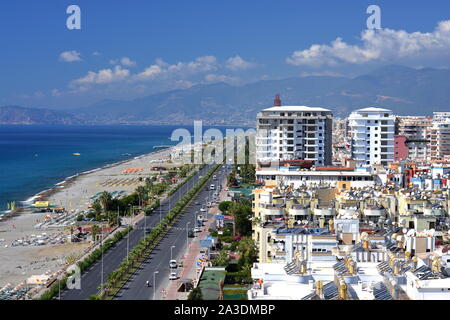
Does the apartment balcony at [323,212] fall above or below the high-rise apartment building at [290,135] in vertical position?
below

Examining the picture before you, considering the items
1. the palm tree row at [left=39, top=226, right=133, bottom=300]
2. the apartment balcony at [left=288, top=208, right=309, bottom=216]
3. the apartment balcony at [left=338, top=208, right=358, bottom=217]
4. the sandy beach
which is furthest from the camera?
the sandy beach

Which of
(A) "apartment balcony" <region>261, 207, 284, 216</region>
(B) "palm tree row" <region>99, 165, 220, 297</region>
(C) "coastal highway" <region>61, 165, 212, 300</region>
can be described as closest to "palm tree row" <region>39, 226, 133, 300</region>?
(C) "coastal highway" <region>61, 165, 212, 300</region>

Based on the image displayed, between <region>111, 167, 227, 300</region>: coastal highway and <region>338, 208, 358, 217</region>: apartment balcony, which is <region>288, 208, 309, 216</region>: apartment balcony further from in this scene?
<region>111, 167, 227, 300</region>: coastal highway

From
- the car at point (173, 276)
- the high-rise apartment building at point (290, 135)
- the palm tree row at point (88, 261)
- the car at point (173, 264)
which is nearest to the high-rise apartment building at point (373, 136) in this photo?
the high-rise apartment building at point (290, 135)

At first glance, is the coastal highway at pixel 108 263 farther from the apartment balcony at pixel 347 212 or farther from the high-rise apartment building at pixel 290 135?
the apartment balcony at pixel 347 212

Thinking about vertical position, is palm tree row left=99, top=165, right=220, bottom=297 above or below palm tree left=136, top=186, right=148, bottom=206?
below
